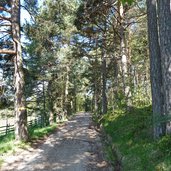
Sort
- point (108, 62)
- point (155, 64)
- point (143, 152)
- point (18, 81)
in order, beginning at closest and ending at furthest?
point (143, 152) < point (155, 64) < point (18, 81) < point (108, 62)

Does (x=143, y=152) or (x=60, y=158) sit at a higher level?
(x=143, y=152)

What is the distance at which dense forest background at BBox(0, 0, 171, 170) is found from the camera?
973 centimetres

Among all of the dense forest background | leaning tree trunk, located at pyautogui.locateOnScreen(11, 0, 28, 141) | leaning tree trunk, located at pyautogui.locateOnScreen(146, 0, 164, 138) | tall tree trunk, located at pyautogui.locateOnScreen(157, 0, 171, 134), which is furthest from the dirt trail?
tall tree trunk, located at pyautogui.locateOnScreen(157, 0, 171, 134)

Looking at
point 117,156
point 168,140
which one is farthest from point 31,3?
point 168,140

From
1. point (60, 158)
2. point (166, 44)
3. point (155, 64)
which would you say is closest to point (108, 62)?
point (60, 158)

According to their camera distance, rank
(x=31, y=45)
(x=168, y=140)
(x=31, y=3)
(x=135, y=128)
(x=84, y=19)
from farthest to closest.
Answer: (x=84, y=19) < (x=31, y=45) < (x=31, y=3) < (x=135, y=128) < (x=168, y=140)

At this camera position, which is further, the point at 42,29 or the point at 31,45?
the point at 31,45

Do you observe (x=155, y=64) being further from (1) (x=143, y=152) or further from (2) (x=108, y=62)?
(2) (x=108, y=62)

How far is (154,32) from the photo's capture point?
11.3 metres

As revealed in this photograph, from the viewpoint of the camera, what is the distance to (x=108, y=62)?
38.4m

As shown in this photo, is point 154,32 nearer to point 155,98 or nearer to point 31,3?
point 155,98

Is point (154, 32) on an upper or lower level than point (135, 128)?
upper

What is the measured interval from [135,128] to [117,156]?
2.46m

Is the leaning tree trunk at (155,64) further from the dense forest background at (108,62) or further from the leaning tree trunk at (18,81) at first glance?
the leaning tree trunk at (18,81)
